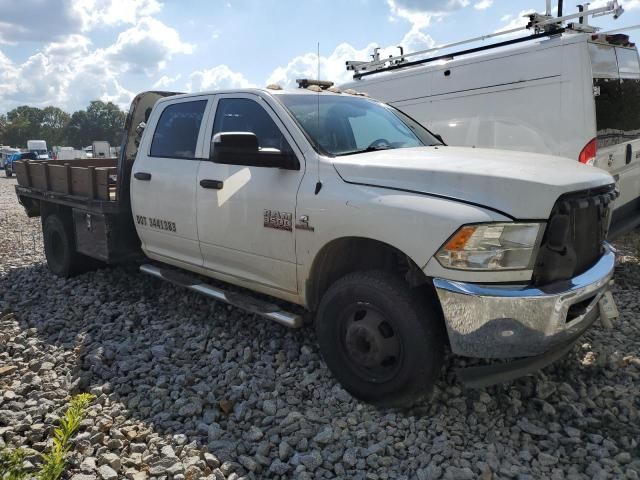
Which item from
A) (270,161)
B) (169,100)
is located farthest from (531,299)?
(169,100)

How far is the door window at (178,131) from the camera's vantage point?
4.32 meters

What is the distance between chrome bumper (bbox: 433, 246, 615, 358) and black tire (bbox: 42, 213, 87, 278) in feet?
15.1

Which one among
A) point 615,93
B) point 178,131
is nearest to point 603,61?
point 615,93

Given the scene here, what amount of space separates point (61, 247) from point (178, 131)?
8.19 ft

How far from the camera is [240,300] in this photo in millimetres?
3871

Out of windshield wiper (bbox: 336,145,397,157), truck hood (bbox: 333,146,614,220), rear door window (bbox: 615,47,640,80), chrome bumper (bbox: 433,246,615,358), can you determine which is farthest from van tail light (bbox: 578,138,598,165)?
chrome bumper (bbox: 433,246,615,358)

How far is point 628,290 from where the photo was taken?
5.08m

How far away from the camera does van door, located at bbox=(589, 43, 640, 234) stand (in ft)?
17.5

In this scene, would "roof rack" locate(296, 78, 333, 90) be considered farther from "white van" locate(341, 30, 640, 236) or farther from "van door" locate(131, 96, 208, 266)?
"white van" locate(341, 30, 640, 236)

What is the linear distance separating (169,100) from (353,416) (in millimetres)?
3232

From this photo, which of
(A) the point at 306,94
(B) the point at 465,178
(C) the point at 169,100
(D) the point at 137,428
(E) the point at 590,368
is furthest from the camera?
(C) the point at 169,100

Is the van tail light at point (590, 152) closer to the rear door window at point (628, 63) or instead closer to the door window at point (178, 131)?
the rear door window at point (628, 63)

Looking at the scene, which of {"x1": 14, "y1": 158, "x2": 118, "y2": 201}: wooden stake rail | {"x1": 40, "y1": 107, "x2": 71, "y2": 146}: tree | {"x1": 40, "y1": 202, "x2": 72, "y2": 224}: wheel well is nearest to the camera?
{"x1": 14, "y1": 158, "x2": 118, "y2": 201}: wooden stake rail

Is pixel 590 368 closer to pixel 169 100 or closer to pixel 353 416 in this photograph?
pixel 353 416
